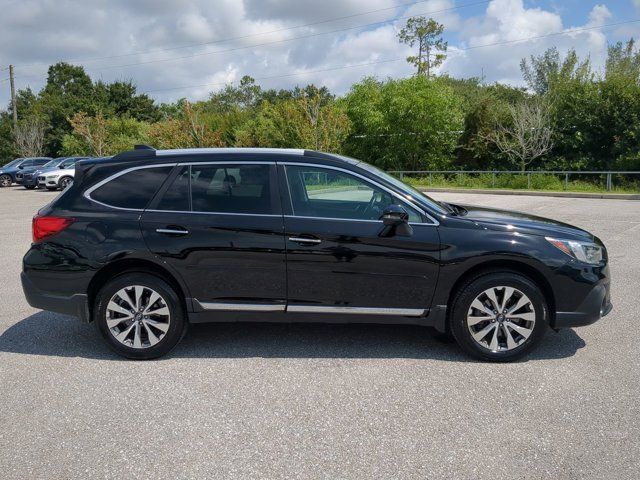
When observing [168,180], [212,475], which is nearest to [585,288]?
[212,475]

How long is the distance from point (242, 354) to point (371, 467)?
1.95m

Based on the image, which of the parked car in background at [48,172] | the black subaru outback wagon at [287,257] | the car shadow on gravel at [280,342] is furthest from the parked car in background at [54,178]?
the black subaru outback wagon at [287,257]

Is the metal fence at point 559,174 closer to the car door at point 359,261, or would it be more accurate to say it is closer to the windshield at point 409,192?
the windshield at point 409,192

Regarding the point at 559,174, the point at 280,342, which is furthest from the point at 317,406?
the point at 559,174

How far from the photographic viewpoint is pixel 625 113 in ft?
82.6

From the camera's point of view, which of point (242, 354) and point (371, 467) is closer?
point (371, 467)

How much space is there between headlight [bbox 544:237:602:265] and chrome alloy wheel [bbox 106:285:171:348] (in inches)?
127

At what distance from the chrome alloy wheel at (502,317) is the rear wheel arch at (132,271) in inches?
94.2

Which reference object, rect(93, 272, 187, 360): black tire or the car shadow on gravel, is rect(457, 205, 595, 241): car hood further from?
rect(93, 272, 187, 360): black tire

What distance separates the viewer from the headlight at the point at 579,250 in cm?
443

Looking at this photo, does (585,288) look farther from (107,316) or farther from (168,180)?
(107,316)

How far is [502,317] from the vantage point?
4.40m

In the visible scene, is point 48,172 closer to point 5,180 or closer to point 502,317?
point 5,180

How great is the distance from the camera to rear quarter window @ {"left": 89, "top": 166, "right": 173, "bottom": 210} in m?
4.65
